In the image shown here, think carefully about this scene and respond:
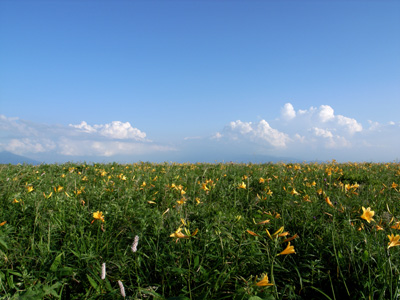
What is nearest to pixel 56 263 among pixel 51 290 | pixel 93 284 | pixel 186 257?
pixel 51 290

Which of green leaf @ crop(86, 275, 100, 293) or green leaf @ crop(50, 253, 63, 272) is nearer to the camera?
green leaf @ crop(86, 275, 100, 293)

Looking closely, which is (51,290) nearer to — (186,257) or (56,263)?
(56,263)

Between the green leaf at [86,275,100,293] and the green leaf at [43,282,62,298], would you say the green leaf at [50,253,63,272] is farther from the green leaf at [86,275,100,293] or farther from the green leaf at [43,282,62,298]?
the green leaf at [86,275,100,293]

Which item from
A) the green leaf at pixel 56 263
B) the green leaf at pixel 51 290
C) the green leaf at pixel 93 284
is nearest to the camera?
the green leaf at pixel 51 290

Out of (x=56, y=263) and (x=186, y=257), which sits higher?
(x=186, y=257)

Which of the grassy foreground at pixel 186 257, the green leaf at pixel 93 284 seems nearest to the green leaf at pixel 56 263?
the grassy foreground at pixel 186 257

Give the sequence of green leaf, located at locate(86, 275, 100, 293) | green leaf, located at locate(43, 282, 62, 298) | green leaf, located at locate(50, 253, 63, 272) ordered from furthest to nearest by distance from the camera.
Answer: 1. green leaf, located at locate(50, 253, 63, 272)
2. green leaf, located at locate(86, 275, 100, 293)
3. green leaf, located at locate(43, 282, 62, 298)

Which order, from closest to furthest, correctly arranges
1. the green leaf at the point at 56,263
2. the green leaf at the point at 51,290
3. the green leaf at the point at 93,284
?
the green leaf at the point at 51,290 < the green leaf at the point at 93,284 < the green leaf at the point at 56,263

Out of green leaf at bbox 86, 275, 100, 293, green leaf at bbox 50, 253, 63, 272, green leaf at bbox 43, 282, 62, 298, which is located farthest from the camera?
green leaf at bbox 50, 253, 63, 272

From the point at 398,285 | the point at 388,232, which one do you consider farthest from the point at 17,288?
the point at 388,232

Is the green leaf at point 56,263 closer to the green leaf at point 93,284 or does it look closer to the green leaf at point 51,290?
the green leaf at point 51,290

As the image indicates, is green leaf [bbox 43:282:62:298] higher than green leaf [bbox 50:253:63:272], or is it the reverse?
green leaf [bbox 50:253:63:272]

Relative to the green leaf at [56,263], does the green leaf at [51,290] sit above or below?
below

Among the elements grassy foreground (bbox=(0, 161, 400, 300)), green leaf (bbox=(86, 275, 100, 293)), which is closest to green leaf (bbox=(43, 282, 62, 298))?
grassy foreground (bbox=(0, 161, 400, 300))
